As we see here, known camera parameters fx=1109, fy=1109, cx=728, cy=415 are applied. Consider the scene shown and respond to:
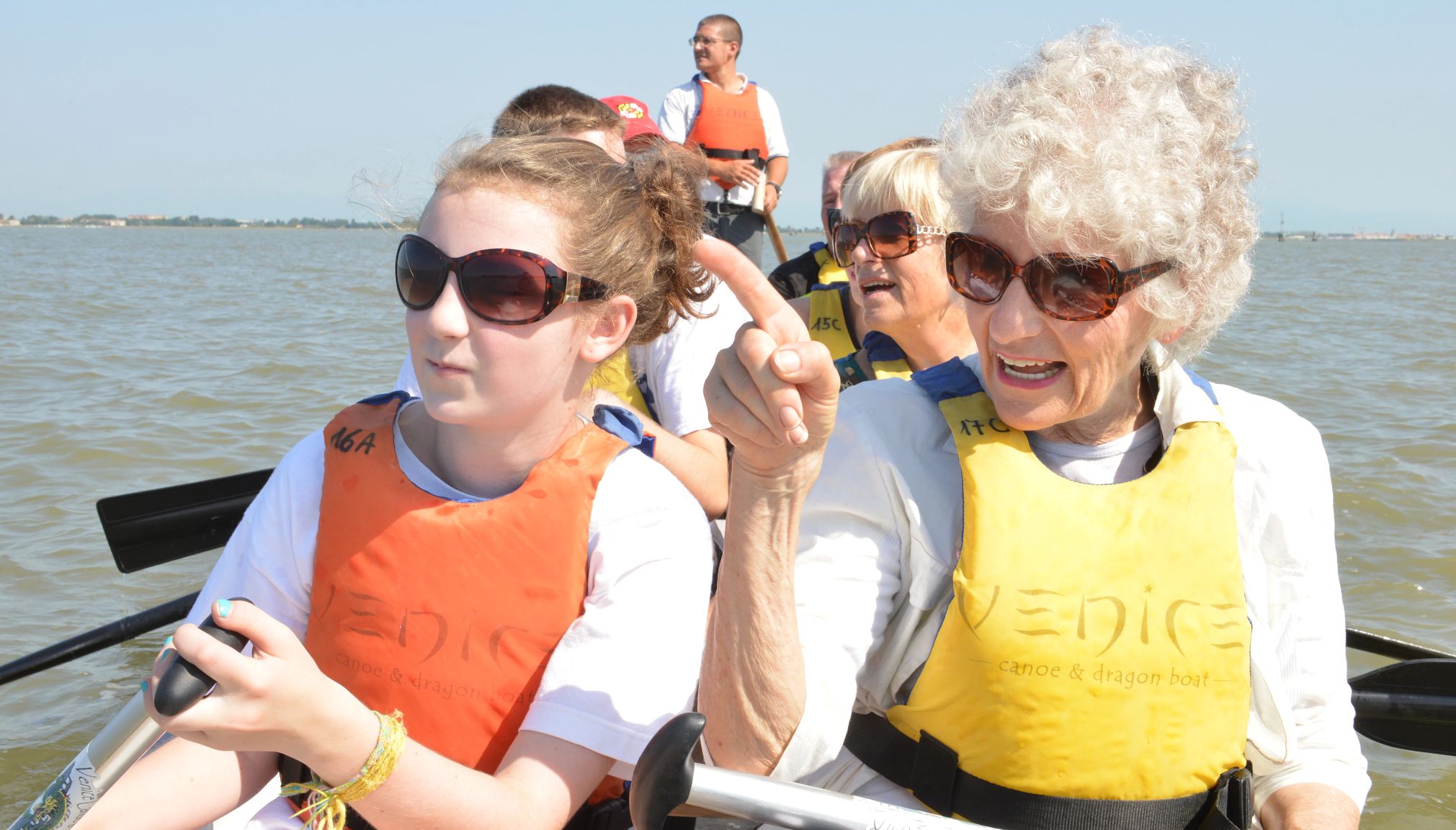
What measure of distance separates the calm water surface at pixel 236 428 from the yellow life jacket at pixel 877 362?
3.69 ft

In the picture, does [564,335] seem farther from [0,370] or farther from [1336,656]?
[0,370]

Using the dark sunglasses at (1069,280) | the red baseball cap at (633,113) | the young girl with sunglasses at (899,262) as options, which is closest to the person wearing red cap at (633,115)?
the red baseball cap at (633,113)

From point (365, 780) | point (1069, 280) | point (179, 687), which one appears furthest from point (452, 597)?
point (1069, 280)

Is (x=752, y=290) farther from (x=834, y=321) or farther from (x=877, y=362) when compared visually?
(x=834, y=321)

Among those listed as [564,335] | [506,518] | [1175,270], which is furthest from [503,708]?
[1175,270]

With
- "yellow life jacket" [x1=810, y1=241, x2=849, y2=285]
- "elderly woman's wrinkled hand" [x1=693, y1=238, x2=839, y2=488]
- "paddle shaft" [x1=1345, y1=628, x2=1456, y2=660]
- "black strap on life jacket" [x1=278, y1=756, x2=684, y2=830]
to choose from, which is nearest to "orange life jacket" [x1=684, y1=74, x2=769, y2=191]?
"yellow life jacket" [x1=810, y1=241, x2=849, y2=285]

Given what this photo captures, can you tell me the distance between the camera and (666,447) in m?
2.65

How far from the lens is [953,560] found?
1.59 m

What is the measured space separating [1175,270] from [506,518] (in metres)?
1.03

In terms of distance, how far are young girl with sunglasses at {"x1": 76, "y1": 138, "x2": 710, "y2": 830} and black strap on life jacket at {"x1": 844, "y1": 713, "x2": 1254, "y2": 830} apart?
13.6 inches

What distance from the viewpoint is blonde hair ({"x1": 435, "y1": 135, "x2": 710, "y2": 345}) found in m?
1.57

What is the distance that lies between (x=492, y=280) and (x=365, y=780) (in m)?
0.65

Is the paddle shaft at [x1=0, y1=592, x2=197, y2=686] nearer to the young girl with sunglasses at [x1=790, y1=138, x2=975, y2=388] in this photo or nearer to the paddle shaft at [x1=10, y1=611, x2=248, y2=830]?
the paddle shaft at [x1=10, y1=611, x2=248, y2=830]

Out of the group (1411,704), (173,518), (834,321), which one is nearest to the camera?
(1411,704)
